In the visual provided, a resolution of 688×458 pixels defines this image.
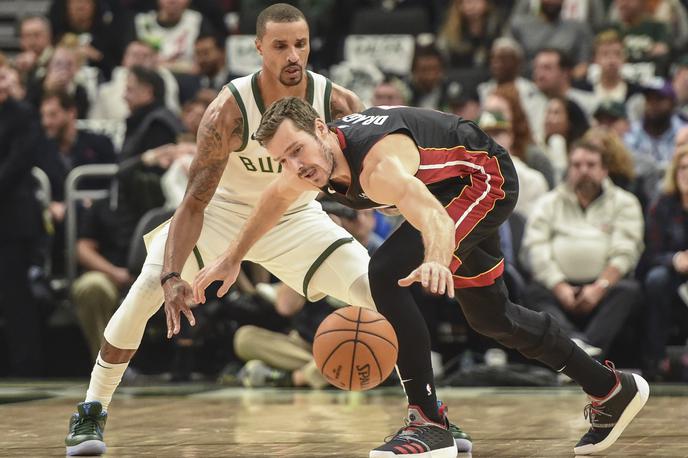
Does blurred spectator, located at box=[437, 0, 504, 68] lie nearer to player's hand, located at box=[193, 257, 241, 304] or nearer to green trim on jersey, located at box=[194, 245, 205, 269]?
green trim on jersey, located at box=[194, 245, 205, 269]

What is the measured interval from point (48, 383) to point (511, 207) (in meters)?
5.50

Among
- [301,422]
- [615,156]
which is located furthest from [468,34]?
[301,422]

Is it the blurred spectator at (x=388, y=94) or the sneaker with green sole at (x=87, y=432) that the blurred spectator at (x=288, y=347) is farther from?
the sneaker with green sole at (x=87, y=432)

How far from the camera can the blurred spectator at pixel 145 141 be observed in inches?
401

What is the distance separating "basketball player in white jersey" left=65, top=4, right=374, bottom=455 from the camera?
5660 mm

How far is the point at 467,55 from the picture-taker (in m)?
12.3

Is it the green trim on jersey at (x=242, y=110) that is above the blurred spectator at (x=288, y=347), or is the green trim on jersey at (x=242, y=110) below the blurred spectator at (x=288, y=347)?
above

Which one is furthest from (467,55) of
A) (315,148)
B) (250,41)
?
(315,148)

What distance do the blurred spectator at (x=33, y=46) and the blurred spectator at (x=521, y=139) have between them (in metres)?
4.86

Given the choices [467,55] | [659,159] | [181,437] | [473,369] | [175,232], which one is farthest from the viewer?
[467,55]

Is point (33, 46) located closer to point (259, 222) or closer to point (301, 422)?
point (301, 422)

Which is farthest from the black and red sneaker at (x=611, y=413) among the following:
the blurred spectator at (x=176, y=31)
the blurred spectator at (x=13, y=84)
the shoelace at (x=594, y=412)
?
the blurred spectator at (x=176, y=31)

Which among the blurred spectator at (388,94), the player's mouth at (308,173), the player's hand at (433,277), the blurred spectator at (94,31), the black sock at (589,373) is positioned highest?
the blurred spectator at (94,31)

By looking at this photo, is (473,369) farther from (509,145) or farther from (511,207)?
(511,207)
